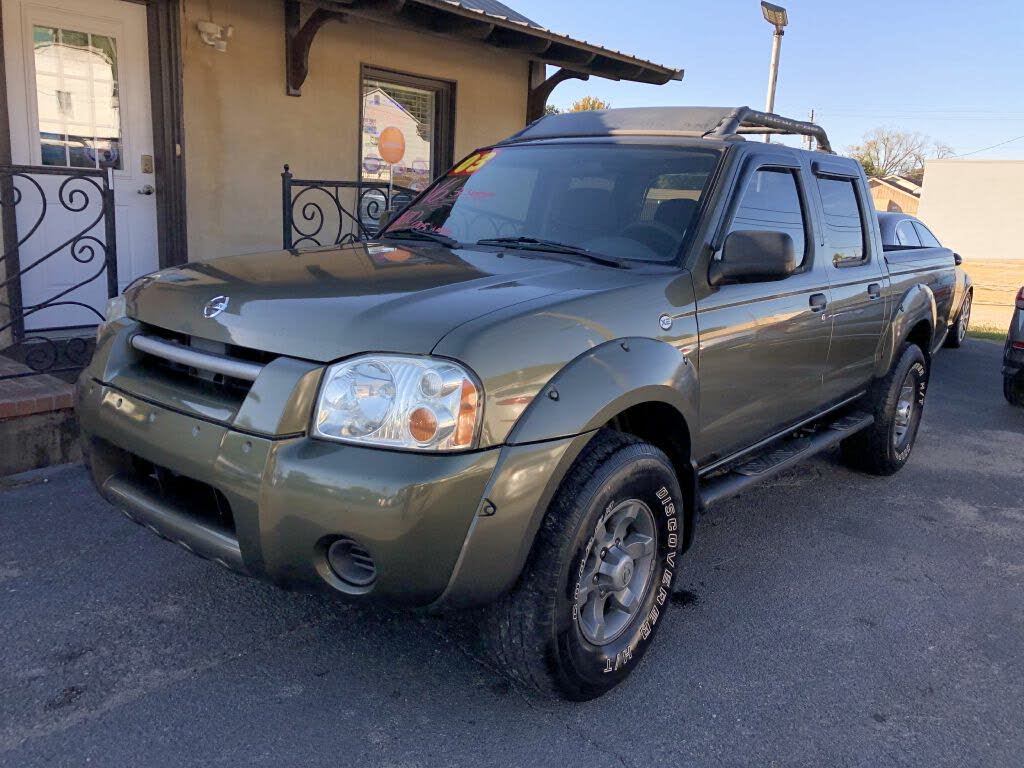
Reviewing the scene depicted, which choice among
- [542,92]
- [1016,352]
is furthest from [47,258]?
[1016,352]

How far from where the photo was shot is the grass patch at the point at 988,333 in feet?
38.4

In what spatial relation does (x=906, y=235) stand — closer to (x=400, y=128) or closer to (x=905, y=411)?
(x=905, y=411)

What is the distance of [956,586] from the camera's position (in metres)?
3.79

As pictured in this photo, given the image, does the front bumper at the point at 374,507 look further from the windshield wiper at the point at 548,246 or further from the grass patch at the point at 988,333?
the grass patch at the point at 988,333

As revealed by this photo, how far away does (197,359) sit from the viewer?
2.57 meters

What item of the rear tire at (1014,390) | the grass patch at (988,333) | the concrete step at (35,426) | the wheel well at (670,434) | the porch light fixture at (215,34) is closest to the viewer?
the wheel well at (670,434)

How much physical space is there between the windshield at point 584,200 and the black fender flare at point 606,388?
0.55 meters

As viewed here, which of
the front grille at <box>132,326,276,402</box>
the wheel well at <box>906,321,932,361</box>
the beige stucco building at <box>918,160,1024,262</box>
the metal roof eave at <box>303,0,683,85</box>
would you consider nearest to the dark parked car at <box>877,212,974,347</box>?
the metal roof eave at <box>303,0,683,85</box>

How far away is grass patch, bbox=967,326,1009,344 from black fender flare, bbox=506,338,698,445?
10.4 meters

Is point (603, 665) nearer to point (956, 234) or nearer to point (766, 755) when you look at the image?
point (766, 755)

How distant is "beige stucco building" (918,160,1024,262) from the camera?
1442 inches

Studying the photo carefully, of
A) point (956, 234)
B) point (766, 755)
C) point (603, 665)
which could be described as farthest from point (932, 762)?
point (956, 234)

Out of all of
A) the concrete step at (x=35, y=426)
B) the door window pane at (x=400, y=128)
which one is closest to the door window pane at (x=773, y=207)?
the concrete step at (x=35, y=426)

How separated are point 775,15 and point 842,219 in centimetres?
986
